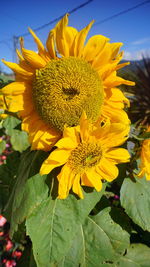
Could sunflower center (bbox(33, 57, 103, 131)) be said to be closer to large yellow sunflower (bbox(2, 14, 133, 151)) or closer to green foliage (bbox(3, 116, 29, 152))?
A: large yellow sunflower (bbox(2, 14, 133, 151))

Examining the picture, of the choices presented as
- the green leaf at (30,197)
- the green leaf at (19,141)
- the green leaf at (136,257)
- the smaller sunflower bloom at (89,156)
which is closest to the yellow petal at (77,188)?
the smaller sunflower bloom at (89,156)

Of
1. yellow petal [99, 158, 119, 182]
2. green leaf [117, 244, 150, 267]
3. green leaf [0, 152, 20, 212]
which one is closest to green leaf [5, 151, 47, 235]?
yellow petal [99, 158, 119, 182]

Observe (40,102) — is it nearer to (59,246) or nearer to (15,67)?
(15,67)

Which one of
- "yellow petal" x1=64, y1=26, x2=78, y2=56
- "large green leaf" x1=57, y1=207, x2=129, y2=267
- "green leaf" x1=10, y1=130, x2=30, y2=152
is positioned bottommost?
"large green leaf" x1=57, y1=207, x2=129, y2=267

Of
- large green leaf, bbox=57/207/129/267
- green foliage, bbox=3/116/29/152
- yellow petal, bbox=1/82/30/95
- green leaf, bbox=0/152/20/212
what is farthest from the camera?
green leaf, bbox=0/152/20/212

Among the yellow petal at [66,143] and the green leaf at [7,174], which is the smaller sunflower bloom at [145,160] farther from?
the green leaf at [7,174]

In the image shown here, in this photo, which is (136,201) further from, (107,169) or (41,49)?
(41,49)
